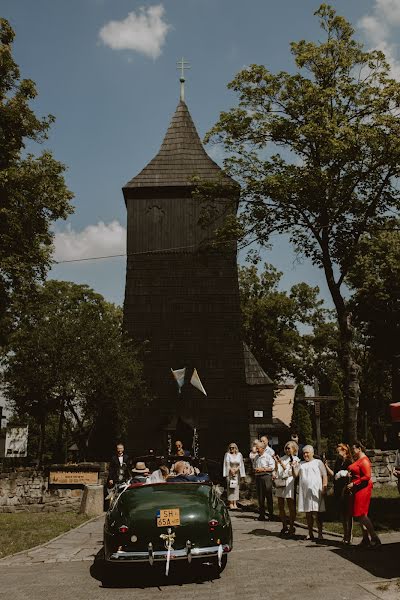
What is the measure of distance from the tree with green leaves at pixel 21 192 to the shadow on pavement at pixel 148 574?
1281cm

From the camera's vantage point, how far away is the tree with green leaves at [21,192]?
20.5m

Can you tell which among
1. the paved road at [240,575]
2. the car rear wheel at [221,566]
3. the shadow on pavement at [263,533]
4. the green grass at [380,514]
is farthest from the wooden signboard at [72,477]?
the car rear wheel at [221,566]

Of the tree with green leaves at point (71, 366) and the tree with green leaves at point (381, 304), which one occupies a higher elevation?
the tree with green leaves at point (381, 304)

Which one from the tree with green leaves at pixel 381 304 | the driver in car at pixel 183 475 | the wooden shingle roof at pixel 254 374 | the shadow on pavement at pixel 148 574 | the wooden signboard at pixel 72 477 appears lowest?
the shadow on pavement at pixel 148 574

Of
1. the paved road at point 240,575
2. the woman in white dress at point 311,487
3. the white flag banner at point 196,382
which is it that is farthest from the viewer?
the white flag banner at point 196,382

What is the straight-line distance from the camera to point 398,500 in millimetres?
16609

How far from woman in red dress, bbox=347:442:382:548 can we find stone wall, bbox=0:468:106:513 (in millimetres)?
11045

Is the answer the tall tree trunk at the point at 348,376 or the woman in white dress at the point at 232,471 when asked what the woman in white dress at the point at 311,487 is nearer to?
the woman in white dress at the point at 232,471

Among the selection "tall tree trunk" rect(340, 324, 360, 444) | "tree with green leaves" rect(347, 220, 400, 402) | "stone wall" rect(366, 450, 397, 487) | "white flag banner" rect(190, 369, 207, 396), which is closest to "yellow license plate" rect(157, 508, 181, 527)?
"tall tree trunk" rect(340, 324, 360, 444)

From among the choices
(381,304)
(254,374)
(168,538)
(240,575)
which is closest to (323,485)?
(240,575)

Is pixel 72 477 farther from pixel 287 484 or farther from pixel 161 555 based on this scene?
pixel 161 555

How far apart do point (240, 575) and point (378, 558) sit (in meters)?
2.10

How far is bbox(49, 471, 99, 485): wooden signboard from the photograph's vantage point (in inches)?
770

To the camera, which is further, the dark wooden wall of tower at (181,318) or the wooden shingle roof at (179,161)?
the wooden shingle roof at (179,161)
